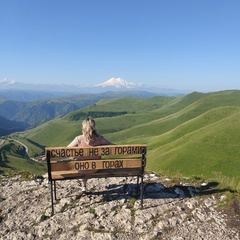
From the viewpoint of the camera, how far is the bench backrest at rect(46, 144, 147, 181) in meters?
9.52

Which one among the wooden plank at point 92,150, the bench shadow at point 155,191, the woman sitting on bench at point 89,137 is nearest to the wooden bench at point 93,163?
the wooden plank at point 92,150

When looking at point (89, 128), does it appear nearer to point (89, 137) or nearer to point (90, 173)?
point (89, 137)

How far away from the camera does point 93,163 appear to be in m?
9.88

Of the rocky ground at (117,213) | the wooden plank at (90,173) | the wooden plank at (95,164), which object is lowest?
the rocky ground at (117,213)

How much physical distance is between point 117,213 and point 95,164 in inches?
73.4

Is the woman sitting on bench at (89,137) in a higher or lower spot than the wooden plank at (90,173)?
higher

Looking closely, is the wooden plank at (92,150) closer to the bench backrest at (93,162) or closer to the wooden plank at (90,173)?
the bench backrest at (93,162)

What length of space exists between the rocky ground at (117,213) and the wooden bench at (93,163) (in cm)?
86

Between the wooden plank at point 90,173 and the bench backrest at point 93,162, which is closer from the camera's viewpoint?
the bench backrest at point 93,162

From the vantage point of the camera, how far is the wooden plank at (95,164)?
383 inches

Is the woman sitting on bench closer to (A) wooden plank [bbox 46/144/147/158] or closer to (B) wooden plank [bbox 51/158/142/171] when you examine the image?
(B) wooden plank [bbox 51/158/142/171]

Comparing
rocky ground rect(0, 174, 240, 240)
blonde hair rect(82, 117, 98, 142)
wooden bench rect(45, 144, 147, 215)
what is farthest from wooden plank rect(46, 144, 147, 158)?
rocky ground rect(0, 174, 240, 240)

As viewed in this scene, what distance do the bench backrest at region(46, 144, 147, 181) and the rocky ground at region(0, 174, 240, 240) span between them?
48.3 inches

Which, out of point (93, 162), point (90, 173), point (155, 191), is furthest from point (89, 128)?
point (155, 191)
